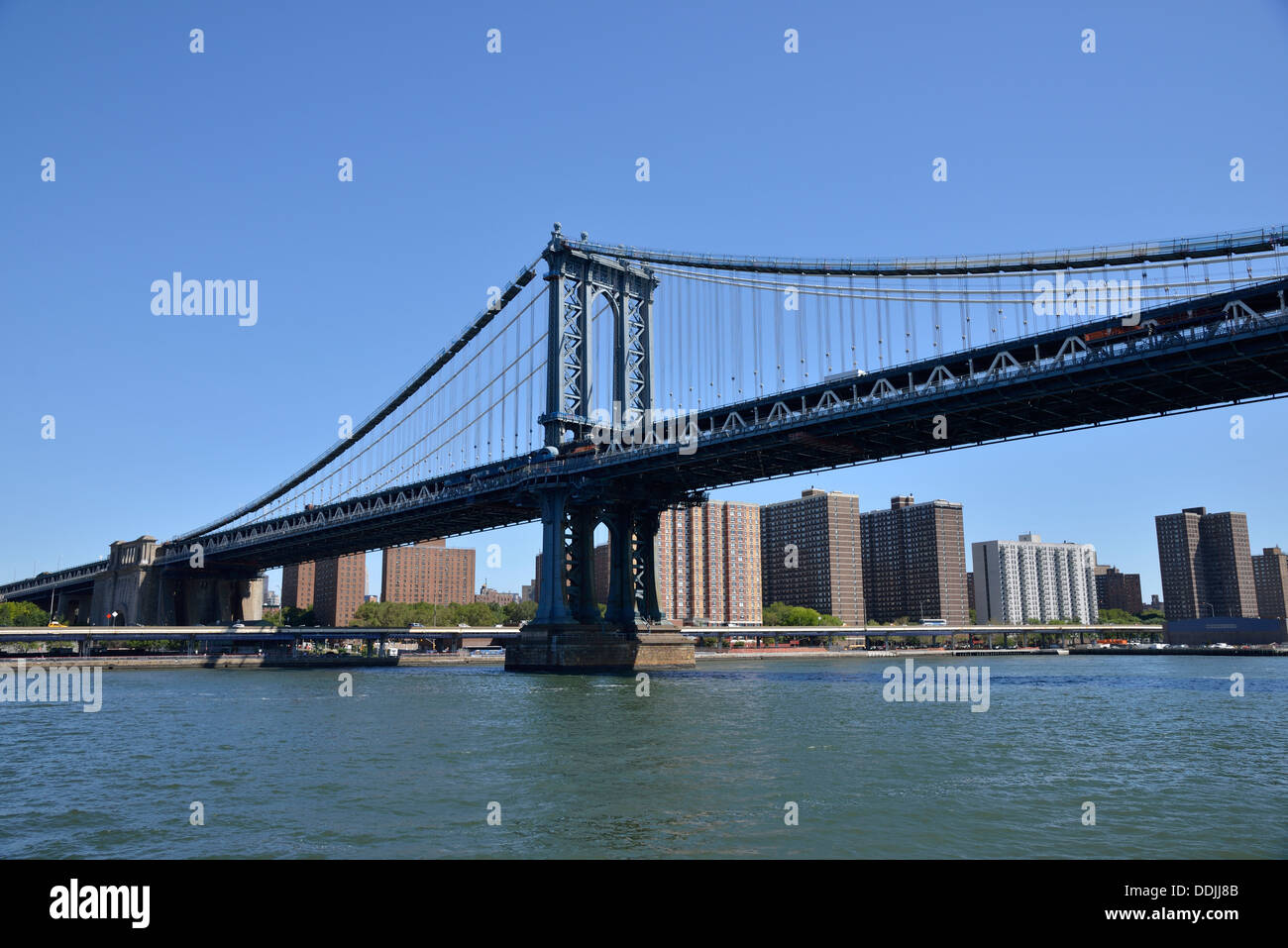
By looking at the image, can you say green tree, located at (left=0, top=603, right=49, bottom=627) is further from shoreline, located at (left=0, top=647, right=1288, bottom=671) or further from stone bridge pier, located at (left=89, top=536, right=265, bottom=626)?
shoreline, located at (left=0, top=647, right=1288, bottom=671)

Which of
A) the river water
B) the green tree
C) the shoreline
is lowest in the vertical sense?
the shoreline

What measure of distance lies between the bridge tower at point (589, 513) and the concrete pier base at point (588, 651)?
79mm

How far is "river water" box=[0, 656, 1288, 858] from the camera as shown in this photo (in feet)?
49.2

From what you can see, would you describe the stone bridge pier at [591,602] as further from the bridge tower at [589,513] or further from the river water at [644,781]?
the river water at [644,781]

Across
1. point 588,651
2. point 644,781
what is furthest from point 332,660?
point 644,781

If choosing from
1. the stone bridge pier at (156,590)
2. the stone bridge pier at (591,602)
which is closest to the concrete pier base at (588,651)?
the stone bridge pier at (591,602)

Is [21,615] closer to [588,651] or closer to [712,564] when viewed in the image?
[588,651]

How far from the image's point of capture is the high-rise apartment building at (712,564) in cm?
18212

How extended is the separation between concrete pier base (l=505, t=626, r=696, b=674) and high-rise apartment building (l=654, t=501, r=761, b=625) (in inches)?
4197

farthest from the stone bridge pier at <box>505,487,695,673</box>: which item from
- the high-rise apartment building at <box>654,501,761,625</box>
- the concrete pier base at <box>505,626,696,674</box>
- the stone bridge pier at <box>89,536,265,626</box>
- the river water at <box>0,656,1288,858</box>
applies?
the high-rise apartment building at <box>654,501,761,625</box>

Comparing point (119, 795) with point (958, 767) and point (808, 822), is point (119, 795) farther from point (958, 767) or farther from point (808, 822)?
point (958, 767)

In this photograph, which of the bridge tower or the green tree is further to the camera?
the green tree

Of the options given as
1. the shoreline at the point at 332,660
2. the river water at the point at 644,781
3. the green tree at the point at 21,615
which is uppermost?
the green tree at the point at 21,615
